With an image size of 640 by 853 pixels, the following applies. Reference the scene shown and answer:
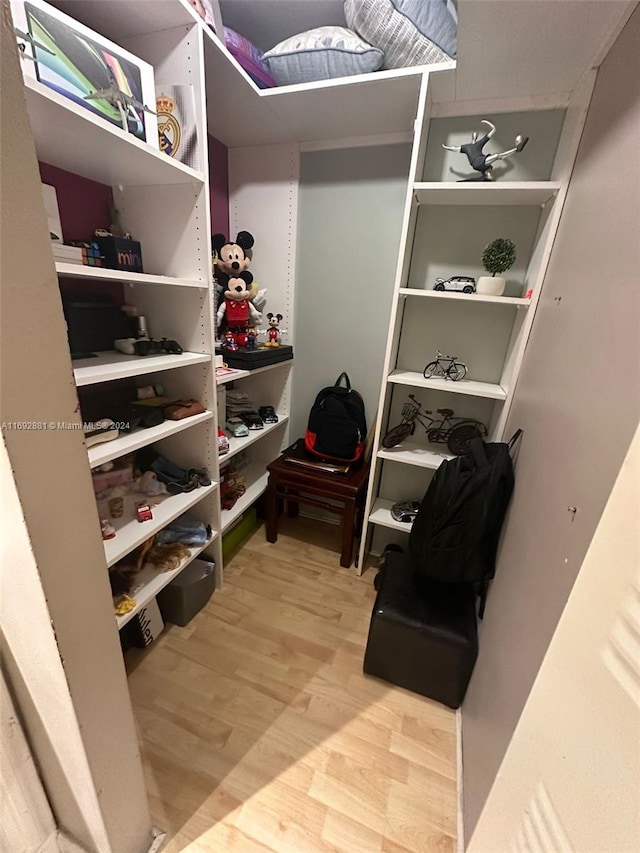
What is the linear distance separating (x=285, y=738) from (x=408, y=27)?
2328 millimetres

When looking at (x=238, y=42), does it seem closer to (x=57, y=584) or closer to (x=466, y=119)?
(x=466, y=119)

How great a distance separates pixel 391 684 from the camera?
4.34ft

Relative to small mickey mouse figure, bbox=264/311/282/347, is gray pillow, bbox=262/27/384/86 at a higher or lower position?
higher

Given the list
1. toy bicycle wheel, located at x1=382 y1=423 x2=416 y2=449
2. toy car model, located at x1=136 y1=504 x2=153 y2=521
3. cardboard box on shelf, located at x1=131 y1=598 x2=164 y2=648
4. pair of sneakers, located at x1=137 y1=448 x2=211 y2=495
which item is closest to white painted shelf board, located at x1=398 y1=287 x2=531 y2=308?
toy bicycle wheel, located at x1=382 y1=423 x2=416 y2=449

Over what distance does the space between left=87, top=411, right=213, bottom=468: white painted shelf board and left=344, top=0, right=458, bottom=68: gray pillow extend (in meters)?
1.42

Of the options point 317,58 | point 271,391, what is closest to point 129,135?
point 317,58

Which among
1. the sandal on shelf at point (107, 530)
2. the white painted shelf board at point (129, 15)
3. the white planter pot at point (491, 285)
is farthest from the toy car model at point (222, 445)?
the white painted shelf board at point (129, 15)

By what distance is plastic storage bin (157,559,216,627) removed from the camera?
1442 millimetres

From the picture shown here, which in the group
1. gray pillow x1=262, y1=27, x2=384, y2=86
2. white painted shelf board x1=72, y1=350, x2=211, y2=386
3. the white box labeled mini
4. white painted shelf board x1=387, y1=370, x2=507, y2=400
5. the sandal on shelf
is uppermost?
gray pillow x1=262, y1=27, x2=384, y2=86

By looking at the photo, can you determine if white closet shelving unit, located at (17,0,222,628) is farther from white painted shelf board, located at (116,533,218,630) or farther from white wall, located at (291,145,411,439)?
white wall, located at (291,145,411,439)

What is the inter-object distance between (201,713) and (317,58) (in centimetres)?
231

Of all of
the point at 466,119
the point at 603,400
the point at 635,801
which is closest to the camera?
the point at 635,801

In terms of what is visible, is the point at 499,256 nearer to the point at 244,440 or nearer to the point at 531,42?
the point at 531,42

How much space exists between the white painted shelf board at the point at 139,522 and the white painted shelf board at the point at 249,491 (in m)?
0.26
